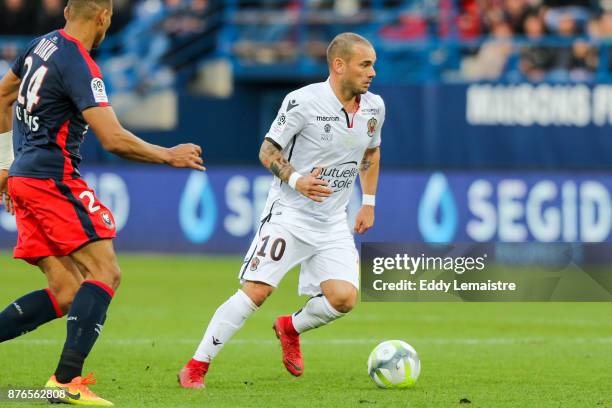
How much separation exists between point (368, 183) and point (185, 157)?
2319 mm

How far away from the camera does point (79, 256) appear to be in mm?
7000

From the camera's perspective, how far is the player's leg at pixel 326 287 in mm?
8211

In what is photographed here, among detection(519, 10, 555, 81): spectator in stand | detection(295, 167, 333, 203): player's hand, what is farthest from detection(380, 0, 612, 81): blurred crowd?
detection(295, 167, 333, 203): player's hand

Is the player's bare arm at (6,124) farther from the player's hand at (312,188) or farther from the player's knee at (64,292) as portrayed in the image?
the player's hand at (312,188)

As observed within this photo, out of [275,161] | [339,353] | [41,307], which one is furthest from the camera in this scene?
[339,353]

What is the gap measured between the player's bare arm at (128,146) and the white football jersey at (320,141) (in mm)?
1421

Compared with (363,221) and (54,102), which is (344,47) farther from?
(54,102)

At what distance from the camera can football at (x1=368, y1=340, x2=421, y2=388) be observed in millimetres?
7844

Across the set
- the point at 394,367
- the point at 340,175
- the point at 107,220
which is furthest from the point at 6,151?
the point at 394,367

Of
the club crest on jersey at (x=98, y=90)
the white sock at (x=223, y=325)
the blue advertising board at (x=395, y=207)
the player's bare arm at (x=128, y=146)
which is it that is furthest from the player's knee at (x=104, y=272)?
the blue advertising board at (x=395, y=207)

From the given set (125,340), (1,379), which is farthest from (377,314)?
(1,379)

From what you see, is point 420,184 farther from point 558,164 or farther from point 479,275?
point 479,275

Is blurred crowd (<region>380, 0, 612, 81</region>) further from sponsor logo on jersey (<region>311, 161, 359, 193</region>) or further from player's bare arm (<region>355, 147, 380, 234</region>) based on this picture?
sponsor logo on jersey (<region>311, 161, 359, 193</region>)

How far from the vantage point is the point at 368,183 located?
342 inches
